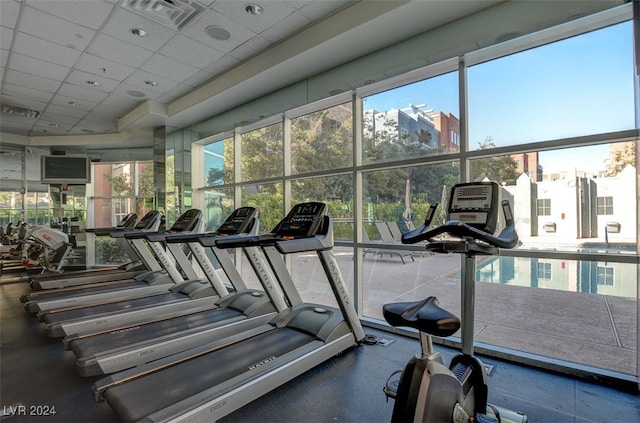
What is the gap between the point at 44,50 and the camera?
13.1 ft

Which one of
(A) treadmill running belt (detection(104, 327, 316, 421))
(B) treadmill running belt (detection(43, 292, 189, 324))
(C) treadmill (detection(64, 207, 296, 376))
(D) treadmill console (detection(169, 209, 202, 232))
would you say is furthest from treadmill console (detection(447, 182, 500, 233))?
(B) treadmill running belt (detection(43, 292, 189, 324))

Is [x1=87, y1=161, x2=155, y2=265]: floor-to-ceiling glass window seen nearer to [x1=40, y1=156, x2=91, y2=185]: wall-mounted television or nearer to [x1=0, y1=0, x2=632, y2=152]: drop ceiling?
[x1=40, y1=156, x2=91, y2=185]: wall-mounted television

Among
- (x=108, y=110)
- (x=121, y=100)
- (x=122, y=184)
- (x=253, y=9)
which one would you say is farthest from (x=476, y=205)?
(x=122, y=184)

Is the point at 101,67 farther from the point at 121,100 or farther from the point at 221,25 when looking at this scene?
the point at 221,25

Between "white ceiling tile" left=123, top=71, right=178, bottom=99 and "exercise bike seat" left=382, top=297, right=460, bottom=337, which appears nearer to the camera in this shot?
"exercise bike seat" left=382, top=297, right=460, bottom=337

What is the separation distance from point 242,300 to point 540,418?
9.65ft

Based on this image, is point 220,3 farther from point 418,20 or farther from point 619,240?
point 619,240

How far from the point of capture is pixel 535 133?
2801 mm

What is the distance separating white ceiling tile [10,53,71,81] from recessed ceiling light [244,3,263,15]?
121 inches

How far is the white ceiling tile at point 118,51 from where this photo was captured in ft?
12.5

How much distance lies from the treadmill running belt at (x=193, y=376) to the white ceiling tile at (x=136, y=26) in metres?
3.37

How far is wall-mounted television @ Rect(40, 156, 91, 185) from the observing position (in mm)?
7508

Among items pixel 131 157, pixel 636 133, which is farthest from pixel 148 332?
pixel 131 157

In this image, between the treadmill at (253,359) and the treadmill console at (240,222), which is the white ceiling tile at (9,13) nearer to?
the treadmill console at (240,222)
